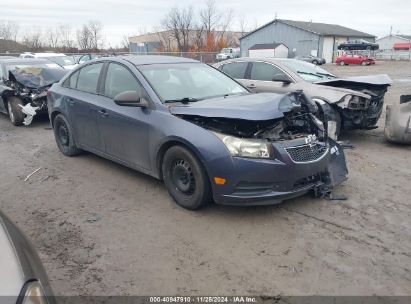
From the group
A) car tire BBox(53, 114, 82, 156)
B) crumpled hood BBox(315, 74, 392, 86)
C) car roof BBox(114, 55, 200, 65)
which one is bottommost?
car tire BBox(53, 114, 82, 156)

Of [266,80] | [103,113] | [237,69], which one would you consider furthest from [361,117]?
[103,113]

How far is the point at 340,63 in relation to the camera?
42.6 m

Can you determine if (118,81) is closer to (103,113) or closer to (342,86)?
(103,113)

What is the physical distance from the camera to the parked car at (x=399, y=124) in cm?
643

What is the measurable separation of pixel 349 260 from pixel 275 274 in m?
0.67

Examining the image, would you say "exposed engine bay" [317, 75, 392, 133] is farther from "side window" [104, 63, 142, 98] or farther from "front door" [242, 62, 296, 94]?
"side window" [104, 63, 142, 98]

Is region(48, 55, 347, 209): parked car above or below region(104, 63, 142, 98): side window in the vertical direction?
below

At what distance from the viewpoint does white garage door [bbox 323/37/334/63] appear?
168ft

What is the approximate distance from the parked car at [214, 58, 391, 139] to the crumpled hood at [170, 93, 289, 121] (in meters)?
2.28

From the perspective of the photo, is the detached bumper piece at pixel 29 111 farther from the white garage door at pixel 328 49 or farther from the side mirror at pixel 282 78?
the white garage door at pixel 328 49

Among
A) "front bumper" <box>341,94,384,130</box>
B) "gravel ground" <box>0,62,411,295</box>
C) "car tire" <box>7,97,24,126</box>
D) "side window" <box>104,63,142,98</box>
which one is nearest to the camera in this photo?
"gravel ground" <box>0,62,411,295</box>

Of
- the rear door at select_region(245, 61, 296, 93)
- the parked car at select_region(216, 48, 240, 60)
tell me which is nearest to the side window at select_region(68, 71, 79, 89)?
the rear door at select_region(245, 61, 296, 93)

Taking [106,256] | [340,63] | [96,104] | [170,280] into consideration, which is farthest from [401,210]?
[340,63]

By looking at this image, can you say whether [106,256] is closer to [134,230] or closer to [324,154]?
[134,230]
